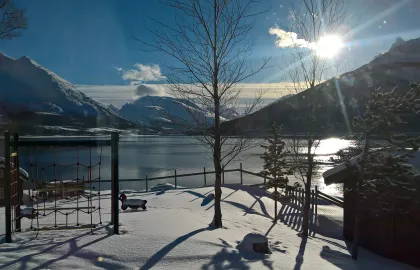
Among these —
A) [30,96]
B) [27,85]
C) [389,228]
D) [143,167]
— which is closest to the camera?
[389,228]

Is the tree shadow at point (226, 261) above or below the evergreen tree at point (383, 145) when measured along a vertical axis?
below

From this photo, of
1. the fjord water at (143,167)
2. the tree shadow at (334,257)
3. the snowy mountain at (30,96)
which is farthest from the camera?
the fjord water at (143,167)

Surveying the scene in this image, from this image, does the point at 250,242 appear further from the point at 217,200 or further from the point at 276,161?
the point at 276,161

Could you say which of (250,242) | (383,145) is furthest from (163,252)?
(383,145)

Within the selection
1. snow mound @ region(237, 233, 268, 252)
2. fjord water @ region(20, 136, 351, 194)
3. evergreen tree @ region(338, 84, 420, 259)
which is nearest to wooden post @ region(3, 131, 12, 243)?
fjord water @ region(20, 136, 351, 194)

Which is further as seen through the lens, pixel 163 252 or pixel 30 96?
pixel 30 96

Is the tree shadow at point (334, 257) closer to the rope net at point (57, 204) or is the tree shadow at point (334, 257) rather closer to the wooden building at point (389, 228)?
the wooden building at point (389, 228)

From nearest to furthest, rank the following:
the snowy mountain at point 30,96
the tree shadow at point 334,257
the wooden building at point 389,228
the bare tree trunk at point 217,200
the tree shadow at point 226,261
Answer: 1. the tree shadow at point 226,261
2. the tree shadow at point 334,257
3. the wooden building at point 389,228
4. the bare tree trunk at point 217,200
5. the snowy mountain at point 30,96

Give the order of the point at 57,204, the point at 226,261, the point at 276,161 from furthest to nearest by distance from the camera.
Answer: the point at 276,161 < the point at 57,204 < the point at 226,261

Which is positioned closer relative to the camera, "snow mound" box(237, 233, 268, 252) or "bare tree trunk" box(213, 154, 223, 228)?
"snow mound" box(237, 233, 268, 252)

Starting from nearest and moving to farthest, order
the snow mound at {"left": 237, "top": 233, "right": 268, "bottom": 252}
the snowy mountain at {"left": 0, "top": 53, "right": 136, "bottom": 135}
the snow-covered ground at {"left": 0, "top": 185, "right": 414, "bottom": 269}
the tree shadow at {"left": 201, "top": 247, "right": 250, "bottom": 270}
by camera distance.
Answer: the snow-covered ground at {"left": 0, "top": 185, "right": 414, "bottom": 269}
the tree shadow at {"left": 201, "top": 247, "right": 250, "bottom": 270}
the snow mound at {"left": 237, "top": 233, "right": 268, "bottom": 252}
the snowy mountain at {"left": 0, "top": 53, "right": 136, "bottom": 135}

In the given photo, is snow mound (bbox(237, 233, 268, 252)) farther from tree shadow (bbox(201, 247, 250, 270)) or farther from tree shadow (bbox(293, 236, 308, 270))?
tree shadow (bbox(293, 236, 308, 270))

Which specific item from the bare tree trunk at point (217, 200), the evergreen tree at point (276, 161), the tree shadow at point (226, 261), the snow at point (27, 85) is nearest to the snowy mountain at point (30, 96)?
the snow at point (27, 85)

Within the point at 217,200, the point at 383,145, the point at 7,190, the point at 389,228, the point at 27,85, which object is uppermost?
the point at 27,85
